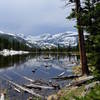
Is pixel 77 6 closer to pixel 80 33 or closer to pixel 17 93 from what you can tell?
pixel 80 33

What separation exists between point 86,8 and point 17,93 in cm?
903

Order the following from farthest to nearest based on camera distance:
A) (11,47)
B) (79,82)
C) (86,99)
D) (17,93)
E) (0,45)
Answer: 1. (11,47)
2. (0,45)
3. (17,93)
4. (79,82)
5. (86,99)

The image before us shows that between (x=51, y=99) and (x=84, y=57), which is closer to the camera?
(x=51, y=99)

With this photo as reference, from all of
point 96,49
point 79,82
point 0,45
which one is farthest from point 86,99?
point 0,45

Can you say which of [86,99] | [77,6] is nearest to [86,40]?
[77,6]

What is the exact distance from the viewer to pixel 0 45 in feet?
582

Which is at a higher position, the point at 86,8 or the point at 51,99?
the point at 86,8

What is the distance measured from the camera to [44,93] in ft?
77.2

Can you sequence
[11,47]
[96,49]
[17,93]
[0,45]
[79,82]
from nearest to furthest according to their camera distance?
[96,49] < [79,82] < [17,93] < [0,45] < [11,47]

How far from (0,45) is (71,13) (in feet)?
515

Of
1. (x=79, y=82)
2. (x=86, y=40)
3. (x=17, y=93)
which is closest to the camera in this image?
(x=79, y=82)

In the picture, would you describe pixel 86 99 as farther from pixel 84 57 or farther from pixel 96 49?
pixel 84 57

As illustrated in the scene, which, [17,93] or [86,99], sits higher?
[86,99]

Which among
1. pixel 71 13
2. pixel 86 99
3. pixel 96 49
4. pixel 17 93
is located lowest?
pixel 17 93
